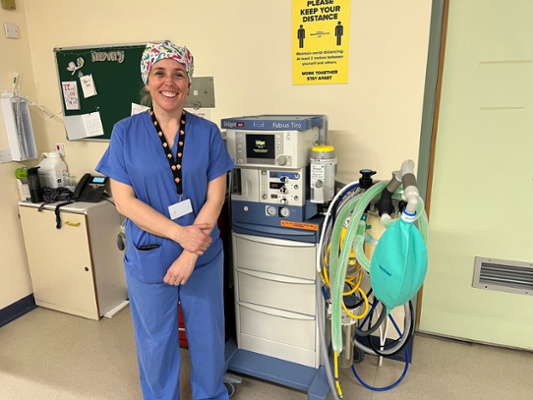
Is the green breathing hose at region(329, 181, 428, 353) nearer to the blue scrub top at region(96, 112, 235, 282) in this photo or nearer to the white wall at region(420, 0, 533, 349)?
the blue scrub top at region(96, 112, 235, 282)

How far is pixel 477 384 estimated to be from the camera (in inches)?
80.7

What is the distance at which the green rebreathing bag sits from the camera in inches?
46.7

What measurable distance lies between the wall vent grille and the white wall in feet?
0.11

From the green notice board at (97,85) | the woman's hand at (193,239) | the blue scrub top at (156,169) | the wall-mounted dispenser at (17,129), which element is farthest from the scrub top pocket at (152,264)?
the wall-mounted dispenser at (17,129)

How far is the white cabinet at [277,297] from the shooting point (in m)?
1.88

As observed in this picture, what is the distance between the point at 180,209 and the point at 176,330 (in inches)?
22.5

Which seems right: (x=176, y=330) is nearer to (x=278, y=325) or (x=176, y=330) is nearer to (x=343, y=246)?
(x=278, y=325)

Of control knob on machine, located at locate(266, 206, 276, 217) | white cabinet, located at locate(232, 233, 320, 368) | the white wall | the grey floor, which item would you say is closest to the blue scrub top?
control knob on machine, located at locate(266, 206, 276, 217)

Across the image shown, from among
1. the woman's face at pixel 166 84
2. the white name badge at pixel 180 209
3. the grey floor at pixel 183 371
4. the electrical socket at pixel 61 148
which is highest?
the woman's face at pixel 166 84

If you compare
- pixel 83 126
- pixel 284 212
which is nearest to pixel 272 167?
pixel 284 212

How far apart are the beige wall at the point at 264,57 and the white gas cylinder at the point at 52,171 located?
0.66ft

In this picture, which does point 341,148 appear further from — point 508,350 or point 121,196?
point 508,350

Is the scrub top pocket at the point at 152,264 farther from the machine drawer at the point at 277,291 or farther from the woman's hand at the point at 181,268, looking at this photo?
the machine drawer at the point at 277,291

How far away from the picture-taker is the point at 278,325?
200cm
